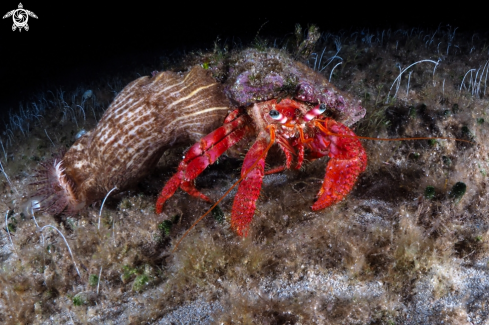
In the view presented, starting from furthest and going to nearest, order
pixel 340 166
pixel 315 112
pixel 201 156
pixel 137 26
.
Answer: pixel 137 26 → pixel 201 156 → pixel 315 112 → pixel 340 166

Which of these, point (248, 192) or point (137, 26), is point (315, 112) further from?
point (137, 26)

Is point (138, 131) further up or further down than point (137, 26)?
further down

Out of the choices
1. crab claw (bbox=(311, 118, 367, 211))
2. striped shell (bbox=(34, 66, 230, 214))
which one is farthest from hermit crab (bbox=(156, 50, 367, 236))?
striped shell (bbox=(34, 66, 230, 214))

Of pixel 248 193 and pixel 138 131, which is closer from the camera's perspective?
pixel 248 193

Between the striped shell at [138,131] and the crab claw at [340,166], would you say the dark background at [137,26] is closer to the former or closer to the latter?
the striped shell at [138,131]

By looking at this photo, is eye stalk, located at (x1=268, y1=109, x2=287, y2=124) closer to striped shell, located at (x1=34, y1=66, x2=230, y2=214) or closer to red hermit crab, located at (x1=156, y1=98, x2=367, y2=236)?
red hermit crab, located at (x1=156, y1=98, x2=367, y2=236)

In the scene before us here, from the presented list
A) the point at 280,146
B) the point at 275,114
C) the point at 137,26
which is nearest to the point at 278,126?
the point at 280,146

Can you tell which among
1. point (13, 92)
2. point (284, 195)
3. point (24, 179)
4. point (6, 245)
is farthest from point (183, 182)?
point (13, 92)
